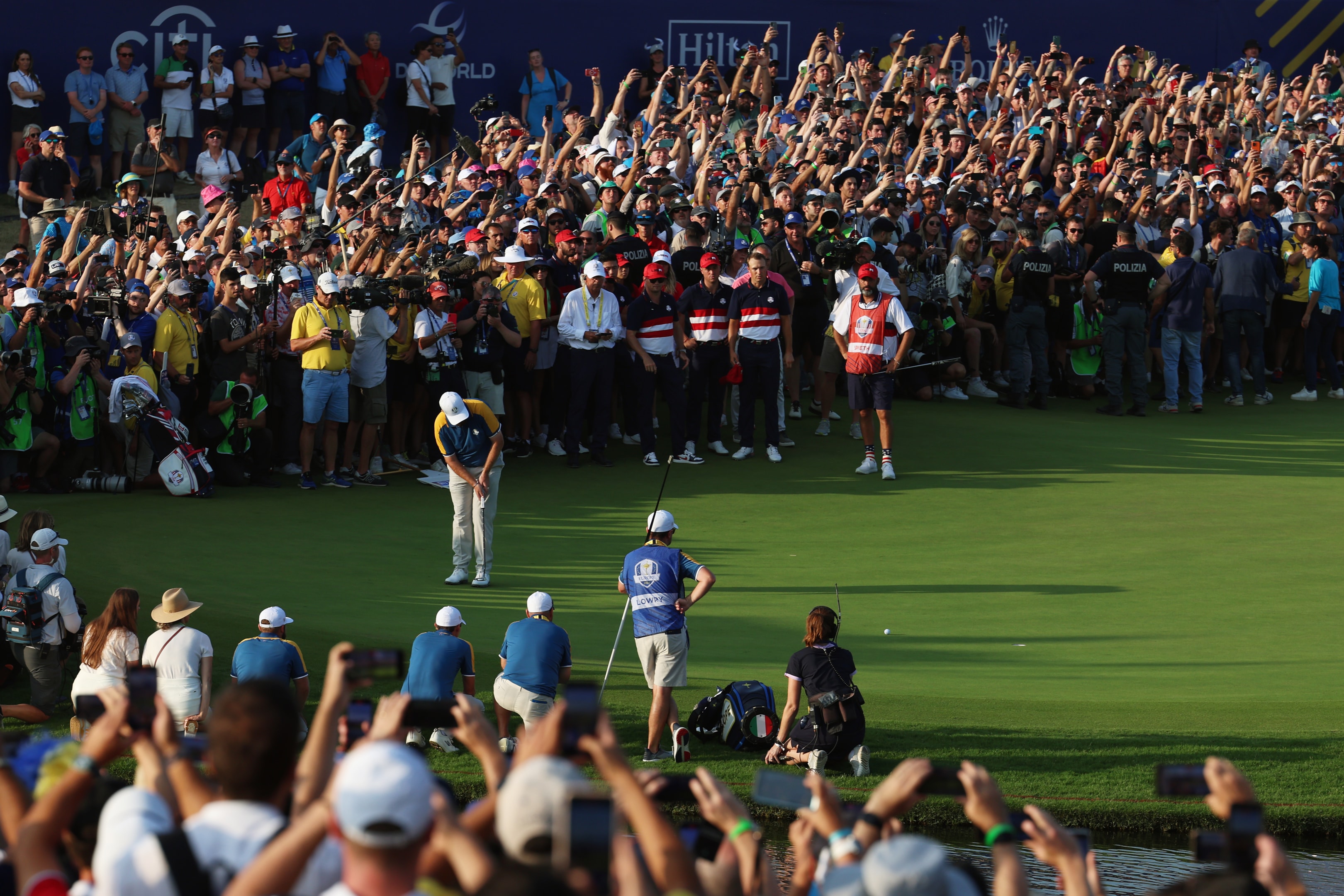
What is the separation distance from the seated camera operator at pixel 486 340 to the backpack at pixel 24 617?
676cm

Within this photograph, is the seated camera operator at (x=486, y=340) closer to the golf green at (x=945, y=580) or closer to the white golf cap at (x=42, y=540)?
the golf green at (x=945, y=580)

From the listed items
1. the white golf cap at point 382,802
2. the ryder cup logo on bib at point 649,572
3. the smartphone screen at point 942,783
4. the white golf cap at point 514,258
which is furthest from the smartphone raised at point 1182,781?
the white golf cap at point 514,258

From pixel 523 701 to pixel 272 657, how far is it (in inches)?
60.4

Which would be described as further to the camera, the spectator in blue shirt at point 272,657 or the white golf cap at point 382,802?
the spectator in blue shirt at point 272,657

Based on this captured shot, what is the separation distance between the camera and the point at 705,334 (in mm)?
17750

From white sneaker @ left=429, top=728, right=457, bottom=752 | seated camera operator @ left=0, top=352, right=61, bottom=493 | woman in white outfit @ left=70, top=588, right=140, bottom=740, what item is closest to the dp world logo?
seated camera operator @ left=0, top=352, right=61, bottom=493

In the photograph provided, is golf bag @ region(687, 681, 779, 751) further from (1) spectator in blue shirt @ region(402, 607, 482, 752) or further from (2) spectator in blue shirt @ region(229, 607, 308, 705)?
(2) spectator in blue shirt @ region(229, 607, 308, 705)

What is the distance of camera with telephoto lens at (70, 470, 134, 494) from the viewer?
15.4 m

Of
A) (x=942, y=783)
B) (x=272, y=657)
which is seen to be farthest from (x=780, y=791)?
(x=272, y=657)

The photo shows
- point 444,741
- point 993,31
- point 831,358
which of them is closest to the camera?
point 444,741

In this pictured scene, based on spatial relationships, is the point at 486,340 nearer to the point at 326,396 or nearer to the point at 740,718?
the point at 326,396

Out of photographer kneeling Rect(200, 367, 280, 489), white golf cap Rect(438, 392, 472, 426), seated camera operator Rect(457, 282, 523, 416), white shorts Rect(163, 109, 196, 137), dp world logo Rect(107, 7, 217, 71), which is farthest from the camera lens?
dp world logo Rect(107, 7, 217, 71)

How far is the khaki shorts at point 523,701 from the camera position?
9914mm

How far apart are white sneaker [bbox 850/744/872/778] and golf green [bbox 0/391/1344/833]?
85mm
